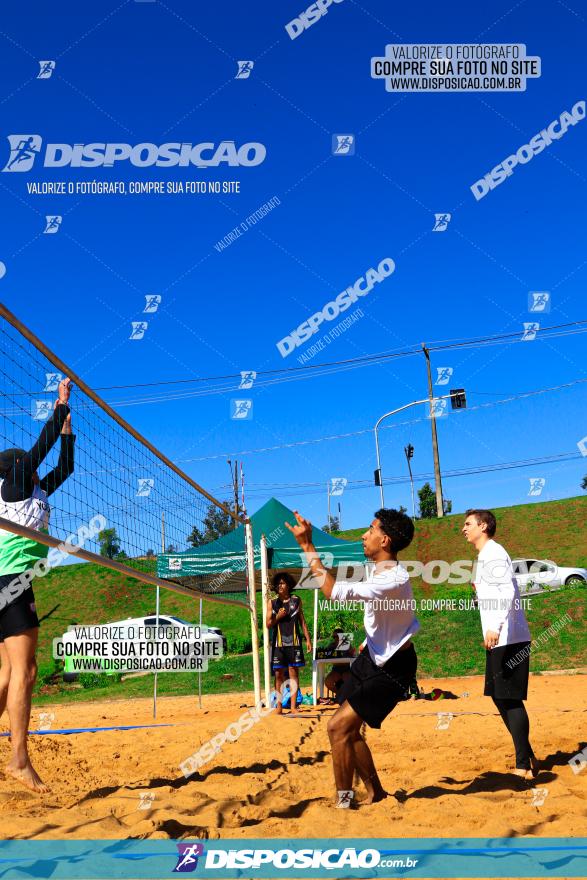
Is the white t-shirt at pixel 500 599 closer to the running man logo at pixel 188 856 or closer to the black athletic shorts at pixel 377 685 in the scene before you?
the black athletic shorts at pixel 377 685

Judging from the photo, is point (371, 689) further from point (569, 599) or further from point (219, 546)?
point (569, 599)

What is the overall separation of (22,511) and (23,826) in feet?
5.60

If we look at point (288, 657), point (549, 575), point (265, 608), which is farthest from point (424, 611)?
point (265, 608)

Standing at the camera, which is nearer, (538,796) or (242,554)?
(538,796)

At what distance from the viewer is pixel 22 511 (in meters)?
4.12

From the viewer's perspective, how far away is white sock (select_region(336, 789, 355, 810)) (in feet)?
11.9

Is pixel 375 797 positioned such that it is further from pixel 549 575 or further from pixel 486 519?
pixel 549 575

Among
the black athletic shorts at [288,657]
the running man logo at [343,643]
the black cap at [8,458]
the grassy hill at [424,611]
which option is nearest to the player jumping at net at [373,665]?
the black cap at [8,458]

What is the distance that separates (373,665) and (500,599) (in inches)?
48.2

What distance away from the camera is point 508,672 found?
4516mm

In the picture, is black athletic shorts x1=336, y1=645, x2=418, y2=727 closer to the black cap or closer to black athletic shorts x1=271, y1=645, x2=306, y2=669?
the black cap

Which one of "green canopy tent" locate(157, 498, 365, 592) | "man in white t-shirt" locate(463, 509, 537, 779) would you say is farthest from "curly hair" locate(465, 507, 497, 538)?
"green canopy tent" locate(157, 498, 365, 592)

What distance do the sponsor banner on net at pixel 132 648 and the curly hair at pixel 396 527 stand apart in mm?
12324

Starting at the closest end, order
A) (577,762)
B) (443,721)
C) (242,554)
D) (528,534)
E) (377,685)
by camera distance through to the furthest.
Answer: (377,685) → (577,762) → (443,721) → (242,554) → (528,534)
